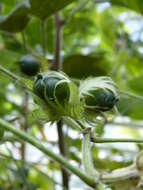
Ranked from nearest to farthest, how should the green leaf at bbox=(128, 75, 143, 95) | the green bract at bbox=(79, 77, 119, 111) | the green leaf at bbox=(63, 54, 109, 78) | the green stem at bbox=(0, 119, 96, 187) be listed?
the green stem at bbox=(0, 119, 96, 187) < the green bract at bbox=(79, 77, 119, 111) < the green leaf at bbox=(63, 54, 109, 78) < the green leaf at bbox=(128, 75, 143, 95)

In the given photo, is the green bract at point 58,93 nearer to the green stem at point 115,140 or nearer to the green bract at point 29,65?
the green stem at point 115,140

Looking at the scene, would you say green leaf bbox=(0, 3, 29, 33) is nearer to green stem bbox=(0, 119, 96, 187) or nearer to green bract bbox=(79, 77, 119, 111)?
green bract bbox=(79, 77, 119, 111)

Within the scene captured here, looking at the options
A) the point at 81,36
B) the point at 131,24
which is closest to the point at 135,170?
the point at 81,36

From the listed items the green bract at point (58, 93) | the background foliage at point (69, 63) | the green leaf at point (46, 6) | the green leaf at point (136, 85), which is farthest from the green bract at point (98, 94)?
the green leaf at point (136, 85)

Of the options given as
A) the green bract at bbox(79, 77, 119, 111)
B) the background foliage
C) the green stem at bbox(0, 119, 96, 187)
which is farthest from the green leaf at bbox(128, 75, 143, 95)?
the green stem at bbox(0, 119, 96, 187)

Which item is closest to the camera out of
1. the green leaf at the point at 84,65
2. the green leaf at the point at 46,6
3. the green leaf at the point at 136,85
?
the green leaf at the point at 46,6

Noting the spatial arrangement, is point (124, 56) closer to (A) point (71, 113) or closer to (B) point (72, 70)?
(B) point (72, 70)
